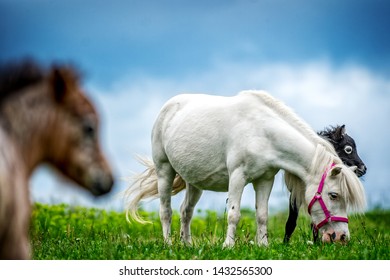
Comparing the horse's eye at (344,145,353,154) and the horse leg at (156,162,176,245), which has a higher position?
the horse's eye at (344,145,353,154)

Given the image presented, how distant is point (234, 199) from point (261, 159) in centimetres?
56

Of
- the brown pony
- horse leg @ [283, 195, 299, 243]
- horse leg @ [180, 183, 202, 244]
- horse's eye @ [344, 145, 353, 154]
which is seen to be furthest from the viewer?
horse leg @ [180, 183, 202, 244]

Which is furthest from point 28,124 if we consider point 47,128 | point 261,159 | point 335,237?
point 335,237

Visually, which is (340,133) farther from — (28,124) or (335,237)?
(28,124)

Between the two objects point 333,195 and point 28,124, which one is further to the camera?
point 333,195

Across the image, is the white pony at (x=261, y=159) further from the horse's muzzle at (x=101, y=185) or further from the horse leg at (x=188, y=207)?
the horse's muzzle at (x=101, y=185)

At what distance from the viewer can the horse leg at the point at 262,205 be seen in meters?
7.91

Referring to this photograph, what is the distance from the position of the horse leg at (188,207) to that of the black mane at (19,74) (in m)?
5.35

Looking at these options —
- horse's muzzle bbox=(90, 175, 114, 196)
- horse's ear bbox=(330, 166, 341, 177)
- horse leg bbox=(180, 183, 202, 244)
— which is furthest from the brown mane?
horse leg bbox=(180, 183, 202, 244)

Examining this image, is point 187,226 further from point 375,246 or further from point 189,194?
point 375,246

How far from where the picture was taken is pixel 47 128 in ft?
12.3

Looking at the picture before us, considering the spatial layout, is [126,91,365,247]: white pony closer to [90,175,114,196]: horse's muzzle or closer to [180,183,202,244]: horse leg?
[180,183,202,244]: horse leg

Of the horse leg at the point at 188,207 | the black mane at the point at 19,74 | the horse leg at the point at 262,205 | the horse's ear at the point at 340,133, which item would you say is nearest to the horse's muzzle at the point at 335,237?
the horse leg at the point at 262,205

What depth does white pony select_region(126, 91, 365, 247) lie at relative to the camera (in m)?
7.65
